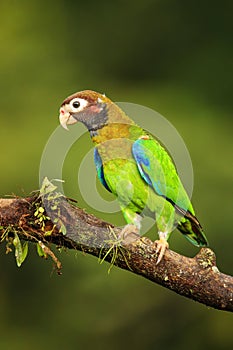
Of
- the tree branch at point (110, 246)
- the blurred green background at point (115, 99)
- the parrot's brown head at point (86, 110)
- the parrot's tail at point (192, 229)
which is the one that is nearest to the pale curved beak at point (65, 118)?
the parrot's brown head at point (86, 110)

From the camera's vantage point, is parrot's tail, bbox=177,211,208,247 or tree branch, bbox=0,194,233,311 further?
parrot's tail, bbox=177,211,208,247

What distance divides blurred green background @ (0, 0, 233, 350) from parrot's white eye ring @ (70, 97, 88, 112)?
372 centimetres

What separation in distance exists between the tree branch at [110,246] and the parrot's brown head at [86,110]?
634 millimetres

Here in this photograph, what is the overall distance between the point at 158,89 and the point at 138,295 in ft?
8.69

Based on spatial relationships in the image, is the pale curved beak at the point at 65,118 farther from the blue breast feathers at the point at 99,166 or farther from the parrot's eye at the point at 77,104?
the blue breast feathers at the point at 99,166

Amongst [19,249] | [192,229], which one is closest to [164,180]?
[192,229]

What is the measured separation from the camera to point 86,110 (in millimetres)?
3998

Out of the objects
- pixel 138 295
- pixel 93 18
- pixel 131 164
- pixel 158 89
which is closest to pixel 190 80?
pixel 158 89

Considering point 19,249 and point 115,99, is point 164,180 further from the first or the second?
point 115,99

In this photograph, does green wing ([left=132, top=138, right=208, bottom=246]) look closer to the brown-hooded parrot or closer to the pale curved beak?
the brown-hooded parrot

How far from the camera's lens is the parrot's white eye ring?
13.0ft

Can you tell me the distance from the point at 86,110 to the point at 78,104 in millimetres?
53

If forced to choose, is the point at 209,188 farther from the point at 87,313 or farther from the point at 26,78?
the point at 26,78

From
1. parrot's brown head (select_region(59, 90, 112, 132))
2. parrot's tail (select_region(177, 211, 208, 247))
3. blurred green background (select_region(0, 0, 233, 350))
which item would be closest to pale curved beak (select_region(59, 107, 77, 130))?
parrot's brown head (select_region(59, 90, 112, 132))
